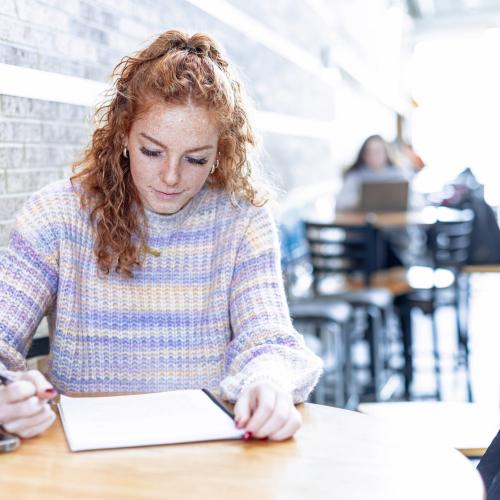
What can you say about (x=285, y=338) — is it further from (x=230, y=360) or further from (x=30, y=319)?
(x=30, y=319)

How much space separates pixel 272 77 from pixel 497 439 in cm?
388

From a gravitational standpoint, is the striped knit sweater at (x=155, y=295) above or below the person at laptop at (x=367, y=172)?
below

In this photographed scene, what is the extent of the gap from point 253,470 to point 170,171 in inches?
26.8

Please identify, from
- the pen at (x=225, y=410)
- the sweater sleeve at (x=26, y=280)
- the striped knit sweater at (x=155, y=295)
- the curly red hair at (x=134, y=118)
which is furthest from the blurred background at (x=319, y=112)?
the pen at (x=225, y=410)

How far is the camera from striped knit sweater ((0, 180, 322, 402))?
160 centimetres

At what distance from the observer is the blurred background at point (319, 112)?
7.37ft

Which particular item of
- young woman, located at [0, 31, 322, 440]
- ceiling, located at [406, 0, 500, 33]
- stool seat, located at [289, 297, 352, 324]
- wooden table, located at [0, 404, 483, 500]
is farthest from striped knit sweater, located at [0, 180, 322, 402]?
ceiling, located at [406, 0, 500, 33]

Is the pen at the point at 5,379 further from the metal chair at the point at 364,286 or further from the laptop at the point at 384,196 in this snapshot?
the laptop at the point at 384,196

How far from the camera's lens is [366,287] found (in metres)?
4.26

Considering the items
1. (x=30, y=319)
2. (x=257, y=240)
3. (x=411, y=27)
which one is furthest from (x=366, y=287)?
(x=411, y=27)

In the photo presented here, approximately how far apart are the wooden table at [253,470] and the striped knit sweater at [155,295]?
36 cm

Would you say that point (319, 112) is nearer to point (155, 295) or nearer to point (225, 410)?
point (155, 295)

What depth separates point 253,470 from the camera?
1.10m

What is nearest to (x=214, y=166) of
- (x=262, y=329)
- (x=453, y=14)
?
(x=262, y=329)
